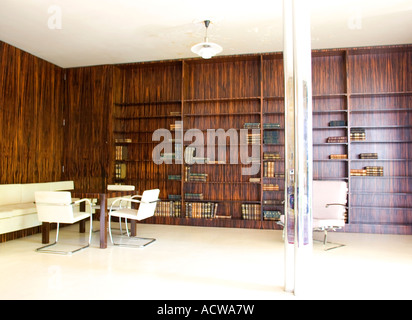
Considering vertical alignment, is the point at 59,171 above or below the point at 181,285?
above

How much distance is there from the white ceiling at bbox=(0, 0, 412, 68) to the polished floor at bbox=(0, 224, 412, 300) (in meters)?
3.59

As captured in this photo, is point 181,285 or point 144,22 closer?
point 181,285

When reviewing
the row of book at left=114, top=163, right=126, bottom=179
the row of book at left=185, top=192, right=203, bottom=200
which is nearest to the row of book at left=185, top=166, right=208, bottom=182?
the row of book at left=185, top=192, right=203, bottom=200

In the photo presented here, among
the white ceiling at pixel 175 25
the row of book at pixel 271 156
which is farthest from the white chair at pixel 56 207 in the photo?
the row of book at pixel 271 156

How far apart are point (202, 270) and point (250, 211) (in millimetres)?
2999

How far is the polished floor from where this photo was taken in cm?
291

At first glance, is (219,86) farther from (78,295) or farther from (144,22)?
(78,295)

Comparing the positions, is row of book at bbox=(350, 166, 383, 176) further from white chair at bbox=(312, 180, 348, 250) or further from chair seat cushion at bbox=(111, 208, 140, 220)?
chair seat cushion at bbox=(111, 208, 140, 220)

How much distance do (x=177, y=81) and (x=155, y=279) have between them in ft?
16.0

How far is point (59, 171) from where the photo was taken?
287 inches

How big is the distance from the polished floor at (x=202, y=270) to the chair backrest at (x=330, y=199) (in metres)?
0.50
